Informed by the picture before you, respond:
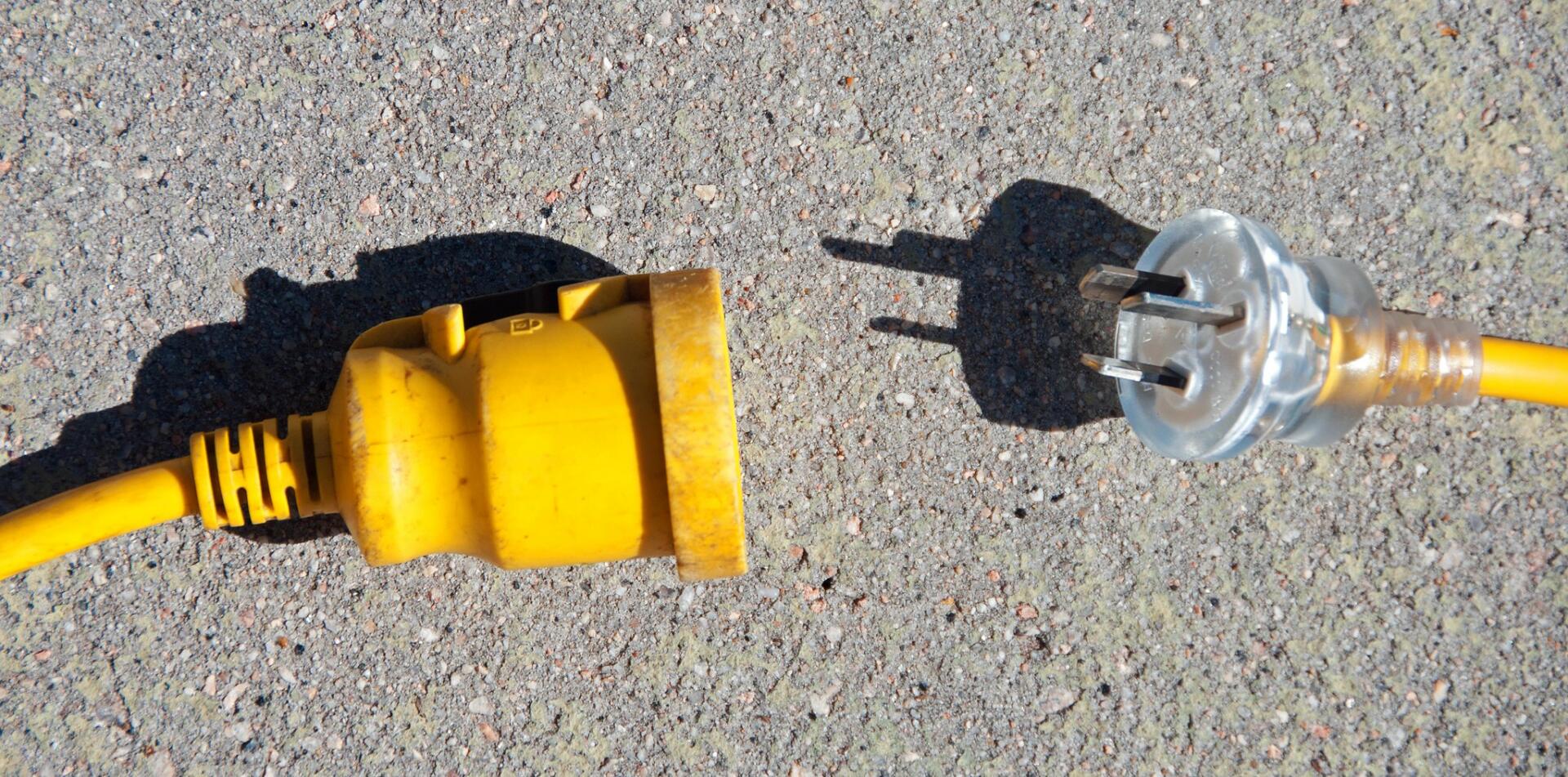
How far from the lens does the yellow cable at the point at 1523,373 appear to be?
1.53 m

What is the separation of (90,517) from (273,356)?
0.35 meters

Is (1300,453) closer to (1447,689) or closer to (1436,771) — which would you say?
(1447,689)

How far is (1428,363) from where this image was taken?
1.48 m

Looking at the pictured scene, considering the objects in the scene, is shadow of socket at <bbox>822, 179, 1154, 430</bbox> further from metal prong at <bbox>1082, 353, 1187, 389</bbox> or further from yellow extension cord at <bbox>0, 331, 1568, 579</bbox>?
yellow extension cord at <bbox>0, 331, 1568, 579</bbox>

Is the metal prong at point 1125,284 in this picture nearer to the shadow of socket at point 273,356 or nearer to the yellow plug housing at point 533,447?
the yellow plug housing at point 533,447

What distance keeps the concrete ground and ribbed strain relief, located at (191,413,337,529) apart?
0.84ft

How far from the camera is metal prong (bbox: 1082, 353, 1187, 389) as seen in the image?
155 centimetres

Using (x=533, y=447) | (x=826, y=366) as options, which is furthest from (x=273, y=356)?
(x=826, y=366)

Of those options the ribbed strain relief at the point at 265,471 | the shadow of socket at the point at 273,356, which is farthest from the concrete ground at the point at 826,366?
the ribbed strain relief at the point at 265,471

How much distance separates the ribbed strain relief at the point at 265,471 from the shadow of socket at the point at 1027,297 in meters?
0.85

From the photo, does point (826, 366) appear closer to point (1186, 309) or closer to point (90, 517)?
point (1186, 309)

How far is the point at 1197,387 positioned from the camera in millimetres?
1523

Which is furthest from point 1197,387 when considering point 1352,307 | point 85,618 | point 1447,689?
point 85,618

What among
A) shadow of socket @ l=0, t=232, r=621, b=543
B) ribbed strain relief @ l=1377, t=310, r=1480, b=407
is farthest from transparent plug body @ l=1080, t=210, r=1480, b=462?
shadow of socket @ l=0, t=232, r=621, b=543
